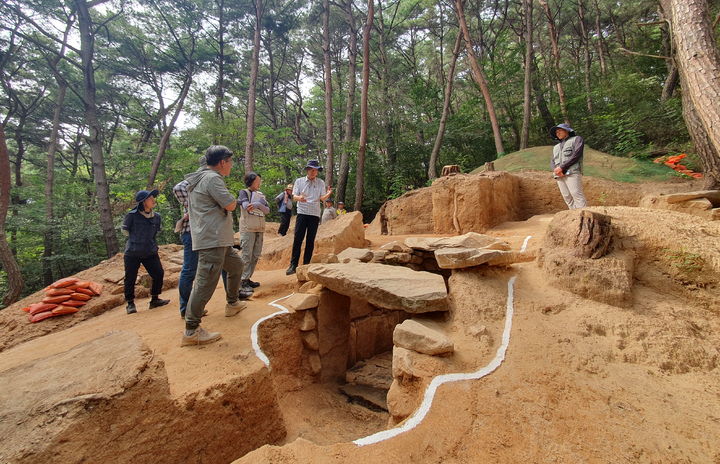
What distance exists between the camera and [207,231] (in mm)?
2799

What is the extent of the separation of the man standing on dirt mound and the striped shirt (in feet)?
5.01

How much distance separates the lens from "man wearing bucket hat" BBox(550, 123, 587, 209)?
4645mm

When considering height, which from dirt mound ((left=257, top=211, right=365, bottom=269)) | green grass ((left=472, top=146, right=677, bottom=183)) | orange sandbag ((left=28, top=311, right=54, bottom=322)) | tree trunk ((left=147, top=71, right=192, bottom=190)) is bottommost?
orange sandbag ((left=28, top=311, right=54, bottom=322))

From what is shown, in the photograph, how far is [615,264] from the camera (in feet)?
9.48

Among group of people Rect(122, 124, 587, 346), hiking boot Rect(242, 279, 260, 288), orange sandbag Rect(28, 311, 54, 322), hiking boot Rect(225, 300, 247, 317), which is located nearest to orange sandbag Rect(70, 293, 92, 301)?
orange sandbag Rect(28, 311, 54, 322)

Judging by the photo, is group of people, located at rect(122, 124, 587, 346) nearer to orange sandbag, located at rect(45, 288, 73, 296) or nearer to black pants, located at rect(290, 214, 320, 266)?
black pants, located at rect(290, 214, 320, 266)

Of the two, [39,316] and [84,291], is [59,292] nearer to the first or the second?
[84,291]

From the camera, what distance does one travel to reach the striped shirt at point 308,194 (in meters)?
4.44

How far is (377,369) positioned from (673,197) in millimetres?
4809

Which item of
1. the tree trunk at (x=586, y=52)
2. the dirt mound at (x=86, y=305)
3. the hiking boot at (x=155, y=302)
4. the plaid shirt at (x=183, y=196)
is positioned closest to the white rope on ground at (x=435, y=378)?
the plaid shirt at (x=183, y=196)

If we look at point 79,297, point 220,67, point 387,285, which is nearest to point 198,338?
point 387,285

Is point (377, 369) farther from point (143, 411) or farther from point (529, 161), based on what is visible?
point (529, 161)

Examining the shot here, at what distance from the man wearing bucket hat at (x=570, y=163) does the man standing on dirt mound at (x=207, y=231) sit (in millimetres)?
4822

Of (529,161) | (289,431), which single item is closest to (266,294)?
(289,431)
